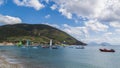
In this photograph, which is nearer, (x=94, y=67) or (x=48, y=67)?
(x=48, y=67)

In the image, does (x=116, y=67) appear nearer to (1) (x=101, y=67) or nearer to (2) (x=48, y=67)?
(1) (x=101, y=67)

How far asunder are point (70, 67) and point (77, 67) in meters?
2.83

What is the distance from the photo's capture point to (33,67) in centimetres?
7550

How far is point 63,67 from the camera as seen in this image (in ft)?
266

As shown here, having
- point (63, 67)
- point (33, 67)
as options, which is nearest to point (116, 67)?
point (63, 67)

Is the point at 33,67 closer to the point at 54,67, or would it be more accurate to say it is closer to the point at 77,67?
the point at 54,67

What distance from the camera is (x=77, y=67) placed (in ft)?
274

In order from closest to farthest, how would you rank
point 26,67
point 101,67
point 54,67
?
point 26,67 → point 54,67 → point 101,67

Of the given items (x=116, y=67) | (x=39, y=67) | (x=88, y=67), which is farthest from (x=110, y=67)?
(x=39, y=67)

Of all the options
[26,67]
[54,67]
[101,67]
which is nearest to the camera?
[26,67]

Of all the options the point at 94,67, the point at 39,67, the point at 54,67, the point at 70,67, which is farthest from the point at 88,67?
the point at 39,67

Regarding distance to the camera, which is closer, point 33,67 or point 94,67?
point 33,67

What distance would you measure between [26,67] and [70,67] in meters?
17.0

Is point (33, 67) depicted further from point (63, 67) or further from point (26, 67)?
point (63, 67)
